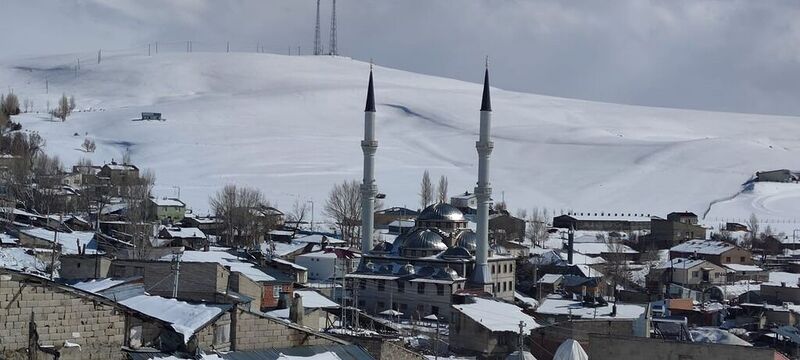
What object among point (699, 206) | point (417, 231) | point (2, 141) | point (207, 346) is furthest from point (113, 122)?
point (207, 346)

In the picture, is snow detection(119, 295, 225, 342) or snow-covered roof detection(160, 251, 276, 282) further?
snow-covered roof detection(160, 251, 276, 282)

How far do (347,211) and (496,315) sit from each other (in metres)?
41.1

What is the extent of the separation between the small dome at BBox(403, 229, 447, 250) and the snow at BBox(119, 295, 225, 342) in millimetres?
33770

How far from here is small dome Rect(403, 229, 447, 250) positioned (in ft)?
152

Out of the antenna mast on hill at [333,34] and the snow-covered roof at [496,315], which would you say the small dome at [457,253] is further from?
the antenna mast on hill at [333,34]

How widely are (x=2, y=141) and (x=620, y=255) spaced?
149ft

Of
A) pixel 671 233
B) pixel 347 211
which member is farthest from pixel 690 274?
pixel 347 211

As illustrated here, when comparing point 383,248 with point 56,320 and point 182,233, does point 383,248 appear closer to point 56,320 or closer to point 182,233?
point 182,233

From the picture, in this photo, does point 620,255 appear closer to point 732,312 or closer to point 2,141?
point 732,312

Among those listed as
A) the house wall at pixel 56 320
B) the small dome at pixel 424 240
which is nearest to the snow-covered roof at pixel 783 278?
the small dome at pixel 424 240

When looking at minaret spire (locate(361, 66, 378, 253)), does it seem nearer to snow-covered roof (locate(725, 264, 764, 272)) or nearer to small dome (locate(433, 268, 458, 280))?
small dome (locate(433, 268, 458, 280))

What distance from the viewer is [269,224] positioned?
63.2 metres

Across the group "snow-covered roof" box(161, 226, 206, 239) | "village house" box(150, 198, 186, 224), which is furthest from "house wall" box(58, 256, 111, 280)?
"village house" box(150, 198, 186, 224)

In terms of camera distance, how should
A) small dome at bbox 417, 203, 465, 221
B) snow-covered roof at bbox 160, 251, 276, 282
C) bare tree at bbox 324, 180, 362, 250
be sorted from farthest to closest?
bare tree at bbox 324, 180, 362, 250, small dome at bbox 417, 203, 465, 221, snow-covered roof at bbox 160, 251, 276, 282
